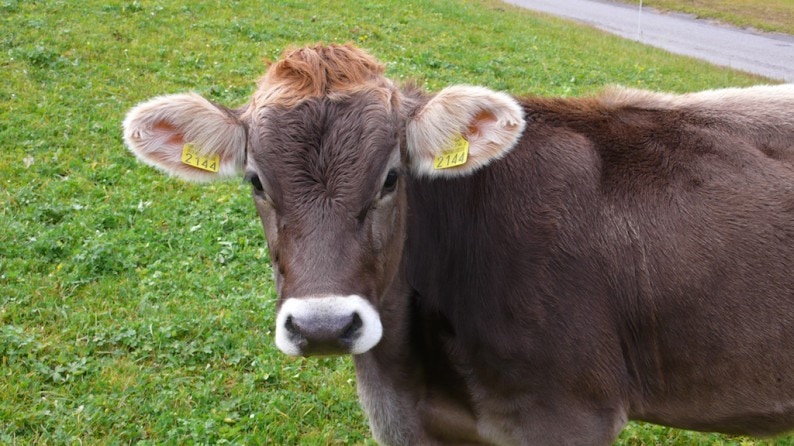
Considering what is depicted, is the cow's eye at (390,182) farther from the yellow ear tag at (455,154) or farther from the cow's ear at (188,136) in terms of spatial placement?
the cow's ear at (188,136)

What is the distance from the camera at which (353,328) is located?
122 inches

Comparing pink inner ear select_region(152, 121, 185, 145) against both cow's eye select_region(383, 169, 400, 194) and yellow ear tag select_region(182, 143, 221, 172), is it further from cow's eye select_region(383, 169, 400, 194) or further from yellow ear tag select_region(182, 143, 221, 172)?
cow's eye select_region(383, 169, 400, 194)

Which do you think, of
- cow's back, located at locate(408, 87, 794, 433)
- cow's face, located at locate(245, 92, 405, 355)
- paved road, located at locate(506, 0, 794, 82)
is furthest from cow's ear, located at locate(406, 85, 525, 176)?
paved road, located at locate(506, 0, 794, 82)

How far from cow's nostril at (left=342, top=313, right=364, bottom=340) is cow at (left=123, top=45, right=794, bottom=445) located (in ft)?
1.08

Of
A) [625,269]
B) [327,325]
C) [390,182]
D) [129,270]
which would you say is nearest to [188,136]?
[390,182]

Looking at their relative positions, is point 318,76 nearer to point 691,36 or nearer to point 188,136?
point 188,136

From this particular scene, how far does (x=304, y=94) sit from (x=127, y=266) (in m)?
4.03

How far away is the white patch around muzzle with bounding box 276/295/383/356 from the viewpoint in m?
3.02

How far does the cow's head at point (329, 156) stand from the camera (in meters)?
3.15

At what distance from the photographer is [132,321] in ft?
19.9

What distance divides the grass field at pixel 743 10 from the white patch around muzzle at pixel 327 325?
1229 inches

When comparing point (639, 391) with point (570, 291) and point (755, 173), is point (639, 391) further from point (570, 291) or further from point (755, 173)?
point (755, 173)

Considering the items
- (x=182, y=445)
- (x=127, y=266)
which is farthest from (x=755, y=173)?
(x=127, y=266)

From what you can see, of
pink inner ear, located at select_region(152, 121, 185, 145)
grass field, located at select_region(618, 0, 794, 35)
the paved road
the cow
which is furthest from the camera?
grass field, located at select_region(618, 0, 794, 35)
